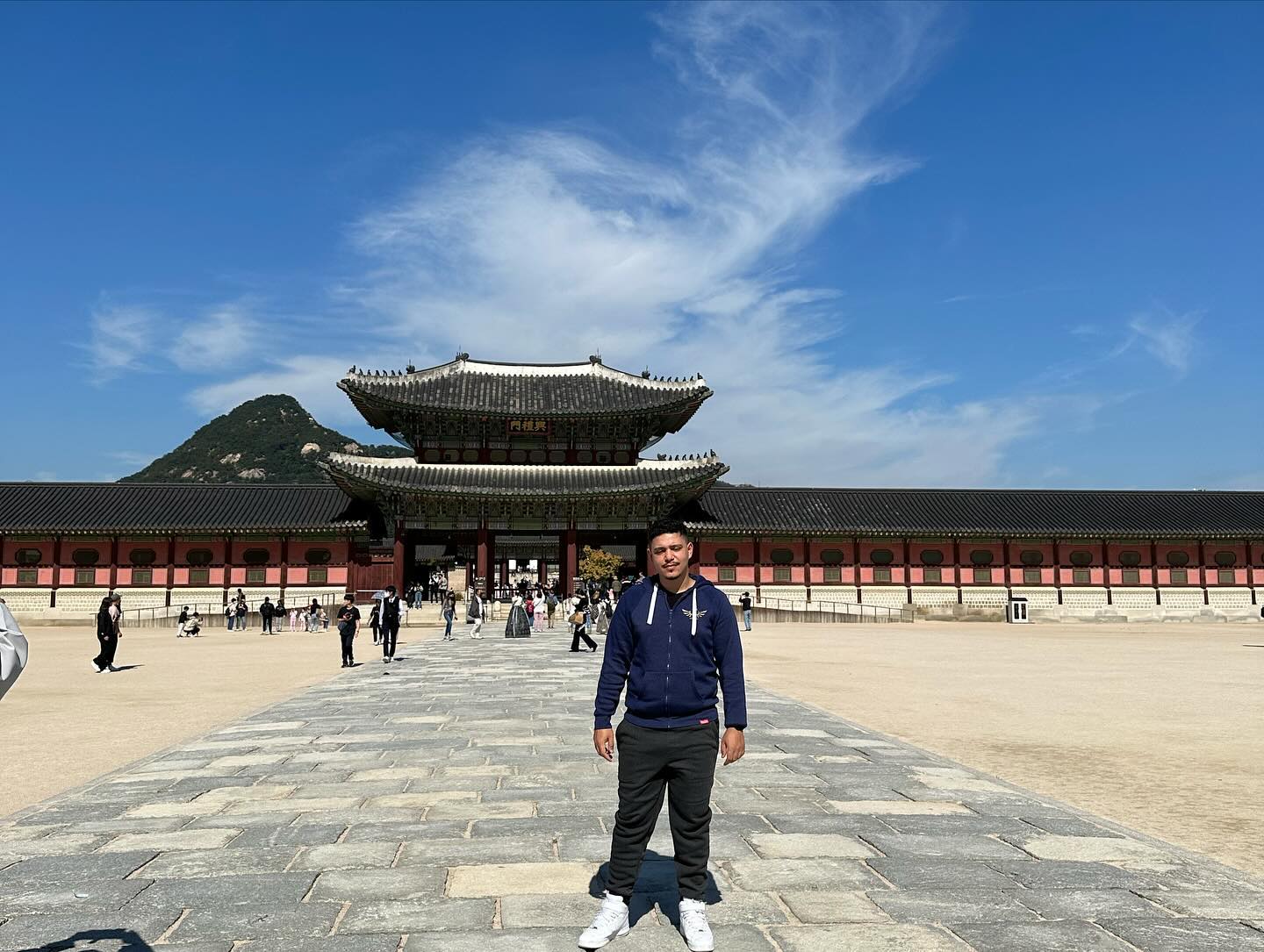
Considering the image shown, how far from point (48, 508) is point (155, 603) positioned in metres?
6.34

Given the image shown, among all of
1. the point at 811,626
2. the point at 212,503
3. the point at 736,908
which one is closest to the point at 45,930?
the point at 736,908

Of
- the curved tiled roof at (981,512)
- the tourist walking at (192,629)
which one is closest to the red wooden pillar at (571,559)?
the curved tiled roof at (981,512)

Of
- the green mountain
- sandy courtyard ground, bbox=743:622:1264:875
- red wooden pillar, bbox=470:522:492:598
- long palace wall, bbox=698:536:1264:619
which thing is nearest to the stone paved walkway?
sandy courtyard ground, bbox=743:622:1264:875

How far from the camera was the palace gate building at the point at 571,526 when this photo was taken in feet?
116

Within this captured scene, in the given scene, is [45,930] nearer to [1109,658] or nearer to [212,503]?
[1109,658]

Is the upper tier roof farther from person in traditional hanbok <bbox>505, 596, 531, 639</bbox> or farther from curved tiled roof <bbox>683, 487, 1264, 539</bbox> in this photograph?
person in traditional hanbok <bbox>505, 596, 531, 639</bbox>

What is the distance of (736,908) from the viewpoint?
399 centimetres

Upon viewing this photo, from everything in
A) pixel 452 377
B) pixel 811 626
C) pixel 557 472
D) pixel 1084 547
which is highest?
pixel 452 377

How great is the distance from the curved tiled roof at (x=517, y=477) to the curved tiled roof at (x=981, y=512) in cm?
217

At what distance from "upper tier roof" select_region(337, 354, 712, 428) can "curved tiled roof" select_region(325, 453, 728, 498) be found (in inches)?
91.7

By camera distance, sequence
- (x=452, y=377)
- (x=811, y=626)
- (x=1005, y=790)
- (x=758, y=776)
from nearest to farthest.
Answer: (x=1005, y=790) → (x=758, y=776) → (x=811, y=626) → (x=452, y=377)

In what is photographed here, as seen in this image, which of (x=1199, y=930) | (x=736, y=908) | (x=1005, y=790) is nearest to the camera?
(x=1199, y=930)

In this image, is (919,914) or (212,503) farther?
(212,503)

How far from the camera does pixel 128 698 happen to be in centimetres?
1300
